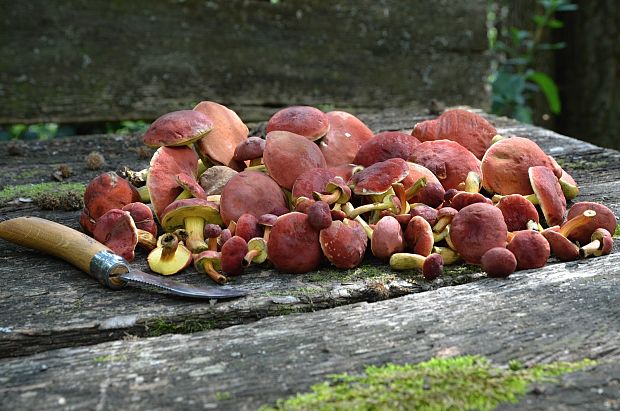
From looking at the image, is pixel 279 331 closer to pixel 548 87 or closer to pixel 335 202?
pixel 335 202

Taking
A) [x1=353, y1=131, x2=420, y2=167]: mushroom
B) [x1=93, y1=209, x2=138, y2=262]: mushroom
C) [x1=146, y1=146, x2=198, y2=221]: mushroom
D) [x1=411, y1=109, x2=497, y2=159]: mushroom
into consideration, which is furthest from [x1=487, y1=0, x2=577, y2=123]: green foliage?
[x1=93, y1=209, x2=138, y2=262]: mushroom

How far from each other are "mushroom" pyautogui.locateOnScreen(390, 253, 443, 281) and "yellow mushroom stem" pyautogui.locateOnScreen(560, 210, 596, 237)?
1.08ft

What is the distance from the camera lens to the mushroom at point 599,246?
1.36 meters

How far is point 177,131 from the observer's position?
1597 mm

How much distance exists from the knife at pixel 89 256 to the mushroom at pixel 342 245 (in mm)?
191

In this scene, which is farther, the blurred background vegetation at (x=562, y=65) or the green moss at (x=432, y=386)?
the blurred background vegetation at (x=562, y=65)

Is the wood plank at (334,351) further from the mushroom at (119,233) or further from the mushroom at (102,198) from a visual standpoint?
the mushroom at (102,198)

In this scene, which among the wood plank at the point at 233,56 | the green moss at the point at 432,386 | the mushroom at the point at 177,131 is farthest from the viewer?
the wood plank at the point at 233,56

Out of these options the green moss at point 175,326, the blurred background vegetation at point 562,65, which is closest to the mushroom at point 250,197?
the green moss at point 175,326

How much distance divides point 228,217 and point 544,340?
27.9 inches

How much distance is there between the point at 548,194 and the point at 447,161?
0.24m

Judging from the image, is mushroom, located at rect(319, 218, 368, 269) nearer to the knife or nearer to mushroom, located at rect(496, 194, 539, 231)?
the knife

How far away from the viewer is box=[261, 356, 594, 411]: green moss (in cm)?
88

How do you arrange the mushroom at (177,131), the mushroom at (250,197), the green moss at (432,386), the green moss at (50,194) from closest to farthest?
1. the green moss at (432,386)
2. the mushroom at (250,197)
3. the mushroom at (177,131)
4. the green moss at (50,194)
